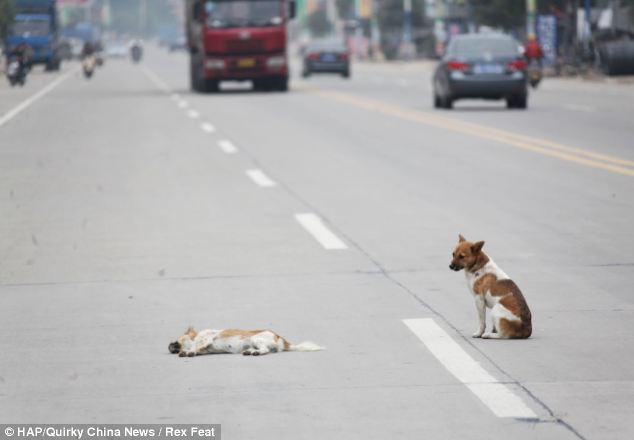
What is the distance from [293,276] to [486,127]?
57.5 ft

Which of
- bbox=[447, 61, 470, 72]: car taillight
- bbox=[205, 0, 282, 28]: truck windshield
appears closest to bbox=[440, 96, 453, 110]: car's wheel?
bbox=[447, 61, 470, 72]: car taillight

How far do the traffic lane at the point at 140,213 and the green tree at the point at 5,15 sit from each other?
52239mm

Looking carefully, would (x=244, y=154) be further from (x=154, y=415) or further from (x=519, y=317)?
(x=154, y=415)

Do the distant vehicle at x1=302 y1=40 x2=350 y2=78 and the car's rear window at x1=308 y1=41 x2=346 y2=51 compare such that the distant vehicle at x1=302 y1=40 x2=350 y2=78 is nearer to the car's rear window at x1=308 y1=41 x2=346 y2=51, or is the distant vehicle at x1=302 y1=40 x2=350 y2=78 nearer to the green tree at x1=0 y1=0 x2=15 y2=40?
the car's rear window at x1=308 y1=41 x2=346 y2=51

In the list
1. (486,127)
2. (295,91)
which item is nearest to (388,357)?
(486,127)

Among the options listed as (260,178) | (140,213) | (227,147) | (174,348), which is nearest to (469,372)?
(174,348)

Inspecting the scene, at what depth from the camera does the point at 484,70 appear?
3409 cm

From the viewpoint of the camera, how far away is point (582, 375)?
734 cm

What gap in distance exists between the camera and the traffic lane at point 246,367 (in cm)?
653

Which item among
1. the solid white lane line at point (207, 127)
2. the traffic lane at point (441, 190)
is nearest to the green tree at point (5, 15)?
the solid white lane line at point (207, 127)

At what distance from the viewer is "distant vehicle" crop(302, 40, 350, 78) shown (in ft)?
217

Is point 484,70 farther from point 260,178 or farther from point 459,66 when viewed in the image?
point 260,178

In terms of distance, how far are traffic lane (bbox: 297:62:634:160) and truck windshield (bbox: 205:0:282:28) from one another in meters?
3.48

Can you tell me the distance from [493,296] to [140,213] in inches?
285
